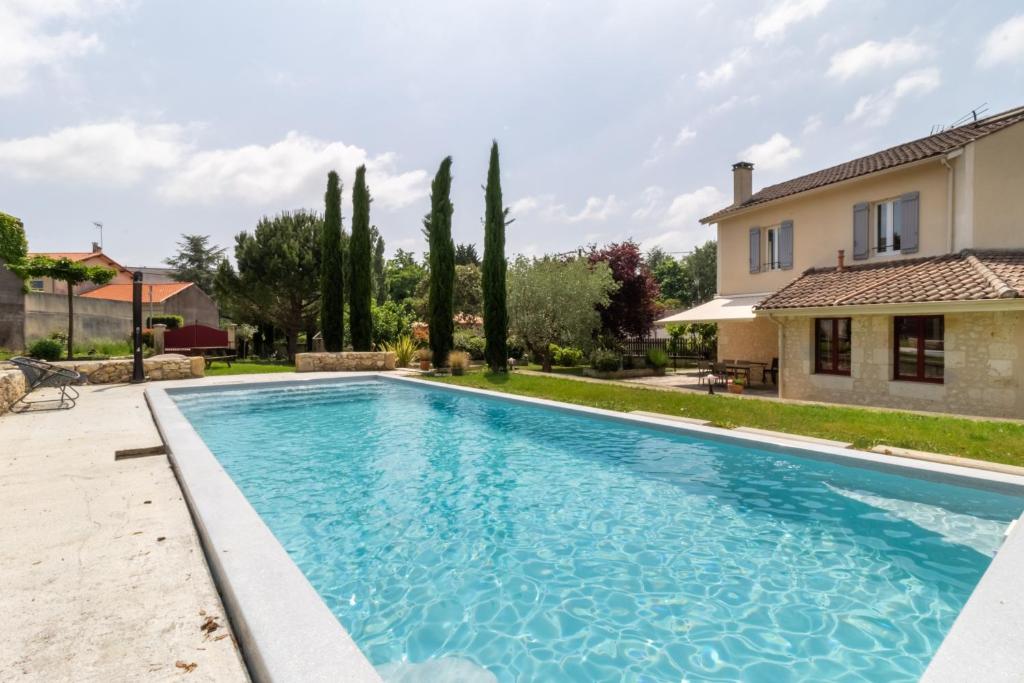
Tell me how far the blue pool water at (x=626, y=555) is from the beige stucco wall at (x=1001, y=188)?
37.0ft

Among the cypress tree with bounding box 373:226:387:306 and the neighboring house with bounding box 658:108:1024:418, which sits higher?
the cypress tree with bounding box 373:226:387:306

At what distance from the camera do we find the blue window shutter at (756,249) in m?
20.2

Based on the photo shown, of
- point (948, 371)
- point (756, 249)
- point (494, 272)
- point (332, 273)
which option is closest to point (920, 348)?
point (948, 371)

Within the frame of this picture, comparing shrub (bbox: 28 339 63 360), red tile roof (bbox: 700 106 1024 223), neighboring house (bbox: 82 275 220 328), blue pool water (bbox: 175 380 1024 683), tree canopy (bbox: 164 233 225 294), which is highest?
tree canopy (bbox: 164 233 225 294)

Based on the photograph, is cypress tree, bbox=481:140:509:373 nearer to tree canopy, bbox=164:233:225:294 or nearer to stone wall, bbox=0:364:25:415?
stone wall, bbox=0:364:25:415

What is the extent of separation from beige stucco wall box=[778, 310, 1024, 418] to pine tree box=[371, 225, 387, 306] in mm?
44159

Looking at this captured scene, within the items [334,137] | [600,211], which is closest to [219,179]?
[334,137]

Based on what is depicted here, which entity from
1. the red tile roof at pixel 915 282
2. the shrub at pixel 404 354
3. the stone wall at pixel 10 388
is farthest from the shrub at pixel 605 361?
the stone wall at pixel 10 388

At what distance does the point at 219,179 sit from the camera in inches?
861

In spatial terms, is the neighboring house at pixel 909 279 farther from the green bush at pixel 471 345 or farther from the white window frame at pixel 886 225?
the green bush at pixel 471 345

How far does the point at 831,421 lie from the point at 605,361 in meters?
12.0

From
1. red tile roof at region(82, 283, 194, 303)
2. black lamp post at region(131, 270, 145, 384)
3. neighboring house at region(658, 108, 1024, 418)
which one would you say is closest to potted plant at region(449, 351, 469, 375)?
neighboring house at region(658, 108, 1024, 418)

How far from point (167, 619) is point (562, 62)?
17.6 metres

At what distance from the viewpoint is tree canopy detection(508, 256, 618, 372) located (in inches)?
971
